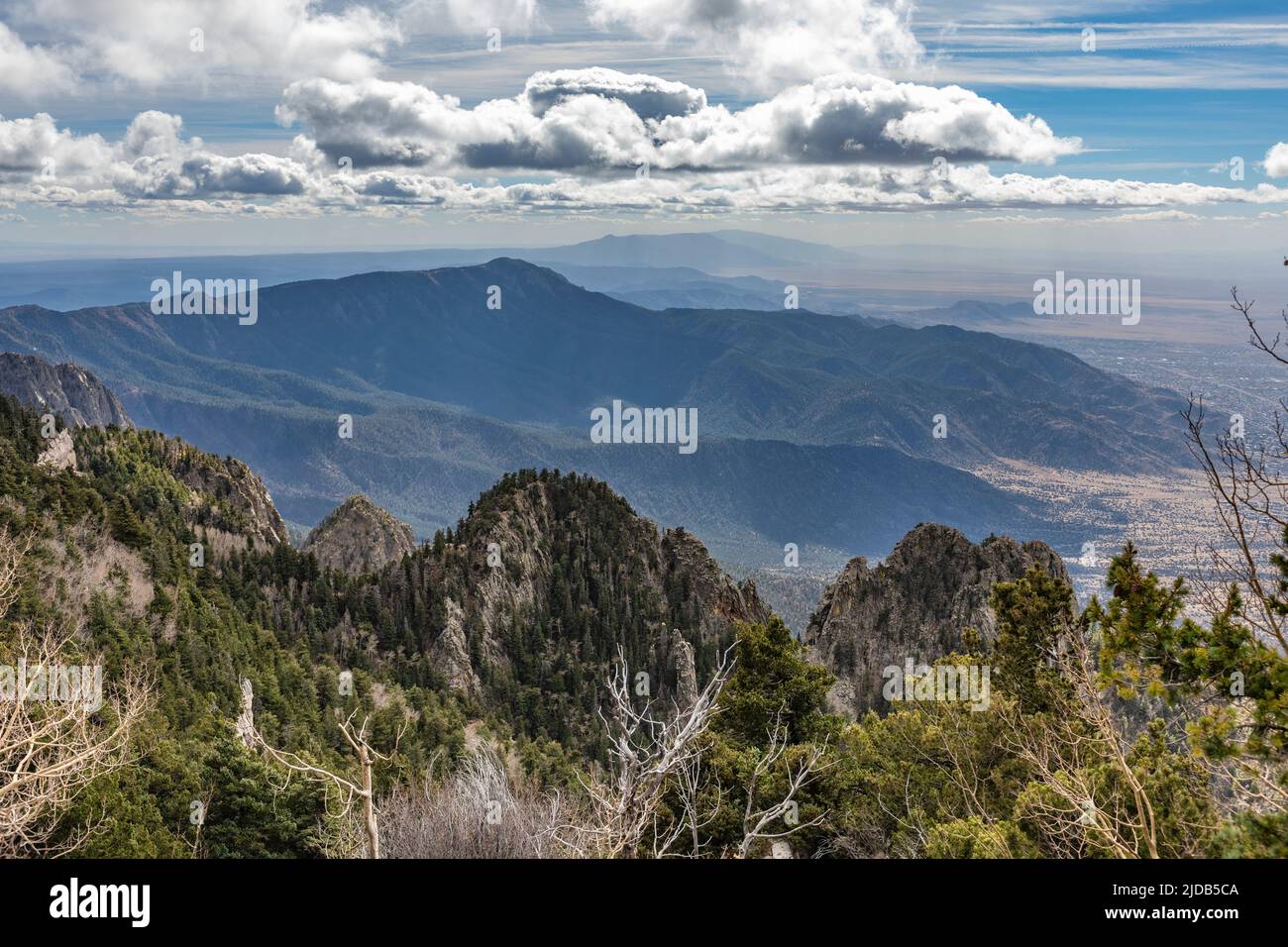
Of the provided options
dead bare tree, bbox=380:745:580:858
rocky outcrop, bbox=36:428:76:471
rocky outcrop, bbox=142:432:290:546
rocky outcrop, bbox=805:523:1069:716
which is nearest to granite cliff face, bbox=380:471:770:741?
rocky outcrop, bbox=805:523:1069:716

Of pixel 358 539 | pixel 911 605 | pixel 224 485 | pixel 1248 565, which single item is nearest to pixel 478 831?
pixel 1248 565

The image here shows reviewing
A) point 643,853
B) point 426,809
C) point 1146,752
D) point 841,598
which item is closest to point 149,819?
point 426,809

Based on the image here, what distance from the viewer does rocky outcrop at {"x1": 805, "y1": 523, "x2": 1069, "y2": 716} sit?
4370 inches

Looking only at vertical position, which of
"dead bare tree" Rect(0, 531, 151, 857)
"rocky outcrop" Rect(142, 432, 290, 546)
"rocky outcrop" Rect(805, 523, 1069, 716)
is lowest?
"rocky outcrop" Rect(805, 523, 1069, 716)

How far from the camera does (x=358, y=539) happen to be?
149375 mm

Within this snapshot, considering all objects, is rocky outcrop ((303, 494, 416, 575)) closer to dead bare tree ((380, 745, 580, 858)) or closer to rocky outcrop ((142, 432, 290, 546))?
rocky outcrop ((142, 432, 290, 546))

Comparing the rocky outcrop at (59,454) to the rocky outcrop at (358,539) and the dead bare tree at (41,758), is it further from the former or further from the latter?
the dead bare tree at (41,758)

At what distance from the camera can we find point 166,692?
5566cm

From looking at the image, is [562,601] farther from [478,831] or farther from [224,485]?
[478,831]

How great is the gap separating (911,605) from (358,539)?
82381mm

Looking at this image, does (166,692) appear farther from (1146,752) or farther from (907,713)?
(1146,752)

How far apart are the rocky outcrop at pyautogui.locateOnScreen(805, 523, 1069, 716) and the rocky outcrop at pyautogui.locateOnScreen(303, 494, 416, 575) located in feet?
217

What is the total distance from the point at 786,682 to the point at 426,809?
53.7ft

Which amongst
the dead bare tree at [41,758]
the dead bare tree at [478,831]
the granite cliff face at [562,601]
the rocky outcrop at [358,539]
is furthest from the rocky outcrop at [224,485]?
the dead bare tree at [478,831]
